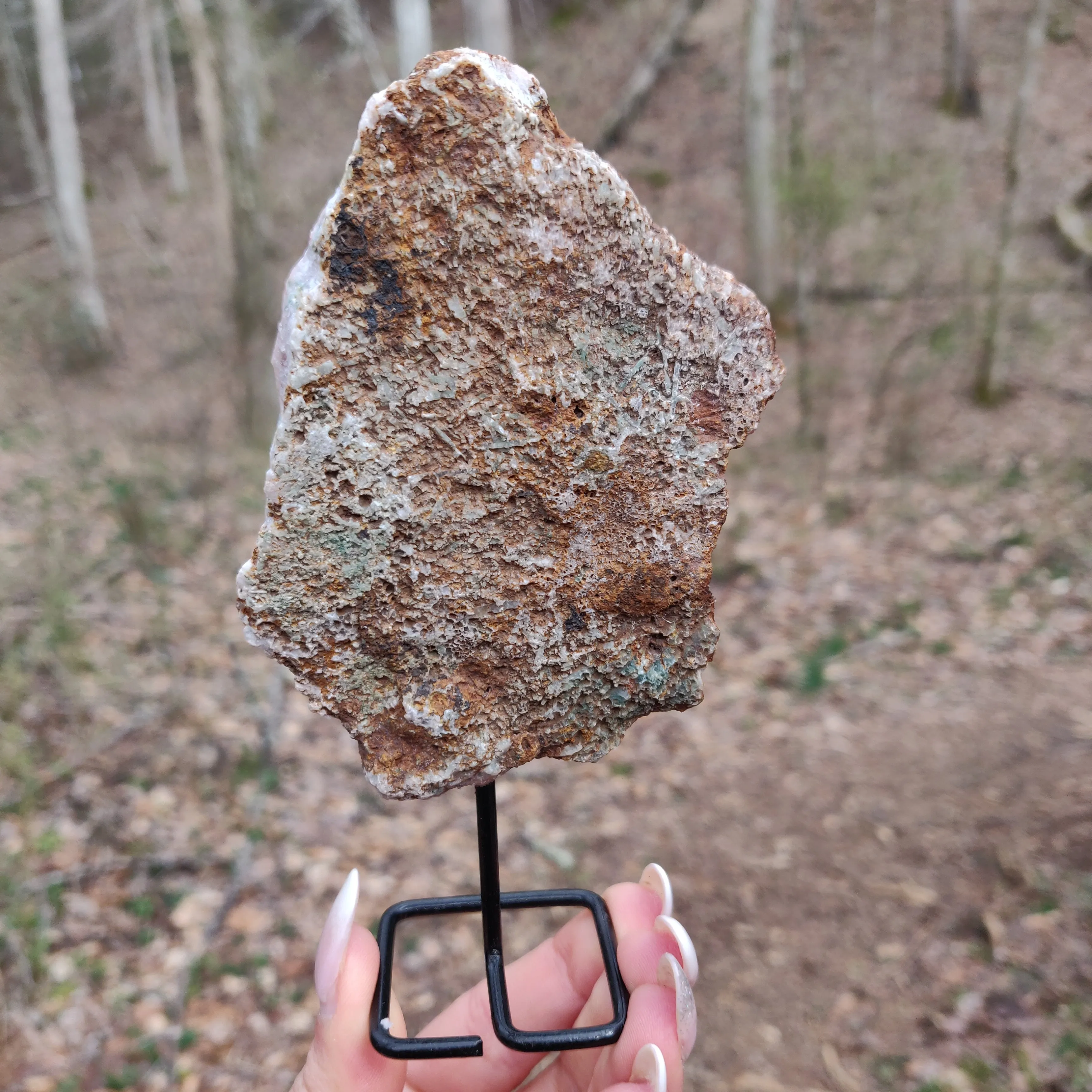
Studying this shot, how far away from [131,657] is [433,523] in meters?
3.42

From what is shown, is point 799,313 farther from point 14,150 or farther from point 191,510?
point 14,150

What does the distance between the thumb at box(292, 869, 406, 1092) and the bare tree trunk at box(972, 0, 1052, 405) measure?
6308 millimetres

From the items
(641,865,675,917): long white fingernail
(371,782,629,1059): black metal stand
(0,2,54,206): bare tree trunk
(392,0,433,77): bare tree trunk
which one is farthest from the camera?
(0,2,54,206): bare tree trunk

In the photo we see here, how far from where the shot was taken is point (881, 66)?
1157cm

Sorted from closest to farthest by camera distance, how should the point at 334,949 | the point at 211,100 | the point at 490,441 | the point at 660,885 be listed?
the point at 490,441 → the point at 334,949 → the point at 660,885 → the point at 211,100

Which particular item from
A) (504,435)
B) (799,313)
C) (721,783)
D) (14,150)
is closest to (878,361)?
(799,313)

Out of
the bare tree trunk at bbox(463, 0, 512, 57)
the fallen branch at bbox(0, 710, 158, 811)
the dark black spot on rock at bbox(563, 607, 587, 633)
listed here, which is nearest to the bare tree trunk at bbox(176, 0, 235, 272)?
the bare tree trunk at bbox(463, 0, 512, 57)

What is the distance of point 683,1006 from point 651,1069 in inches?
5.5

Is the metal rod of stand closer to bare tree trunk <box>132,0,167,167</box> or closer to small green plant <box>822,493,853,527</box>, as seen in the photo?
small green plant <box>822,493,853,527</box>

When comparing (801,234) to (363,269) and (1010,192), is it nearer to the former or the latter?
(1010,192)

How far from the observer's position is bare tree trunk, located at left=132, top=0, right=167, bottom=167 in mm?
14898

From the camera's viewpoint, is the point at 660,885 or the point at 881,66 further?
the point at 881,66

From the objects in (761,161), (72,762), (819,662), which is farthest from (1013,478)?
(72,762)

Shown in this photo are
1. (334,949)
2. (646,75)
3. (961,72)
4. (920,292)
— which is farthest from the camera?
(646,75)
